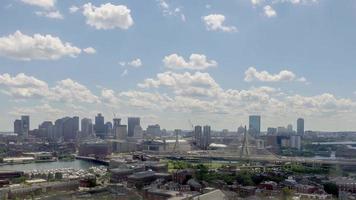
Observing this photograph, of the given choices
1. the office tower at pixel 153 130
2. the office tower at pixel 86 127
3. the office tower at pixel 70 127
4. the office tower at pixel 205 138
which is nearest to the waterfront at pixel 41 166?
the office tower at pixel 205 138

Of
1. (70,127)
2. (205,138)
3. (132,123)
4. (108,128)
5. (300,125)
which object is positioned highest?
(300,125)

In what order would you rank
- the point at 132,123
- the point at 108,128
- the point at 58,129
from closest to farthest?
the point at 58,129 < the point at 132,123 < the point at 108,128

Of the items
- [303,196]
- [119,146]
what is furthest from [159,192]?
[119,146]

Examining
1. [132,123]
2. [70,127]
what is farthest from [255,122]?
[70,127]

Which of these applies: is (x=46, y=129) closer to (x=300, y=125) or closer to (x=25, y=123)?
(x=25, y=123)

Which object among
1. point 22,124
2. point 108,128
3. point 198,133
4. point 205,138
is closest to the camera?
point 205,138

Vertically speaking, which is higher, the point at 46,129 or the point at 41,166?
the point at 46,129

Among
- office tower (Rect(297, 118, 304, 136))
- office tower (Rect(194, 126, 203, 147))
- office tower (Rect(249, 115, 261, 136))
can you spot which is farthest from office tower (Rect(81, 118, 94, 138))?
office tower (Rect(297, 118, 304, 136))

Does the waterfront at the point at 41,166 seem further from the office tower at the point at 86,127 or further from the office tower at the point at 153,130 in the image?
the office tower at the point at 153,130

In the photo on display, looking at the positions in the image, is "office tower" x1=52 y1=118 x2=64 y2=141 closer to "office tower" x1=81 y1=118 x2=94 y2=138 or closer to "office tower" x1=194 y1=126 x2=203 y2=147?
"office tower" x1=81 y1=118 x2=94 y2=138
